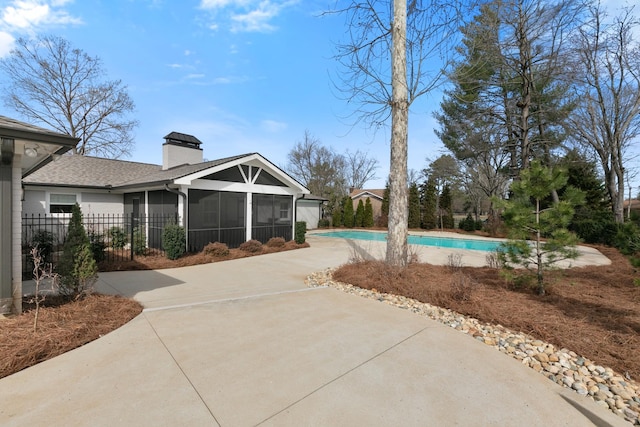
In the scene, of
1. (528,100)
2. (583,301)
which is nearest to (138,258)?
(583,301)

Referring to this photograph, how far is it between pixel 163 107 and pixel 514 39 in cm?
1720

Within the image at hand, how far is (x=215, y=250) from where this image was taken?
903 centimetres

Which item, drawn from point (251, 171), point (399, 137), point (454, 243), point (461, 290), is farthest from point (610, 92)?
point (251, 171)

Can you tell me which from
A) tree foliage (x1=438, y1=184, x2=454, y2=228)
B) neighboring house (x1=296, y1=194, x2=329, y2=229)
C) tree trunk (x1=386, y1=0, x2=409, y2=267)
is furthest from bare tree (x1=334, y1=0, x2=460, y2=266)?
tree foliage (x1=438, y1=184, x2=454, y2=228)

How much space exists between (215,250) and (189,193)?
2.13m

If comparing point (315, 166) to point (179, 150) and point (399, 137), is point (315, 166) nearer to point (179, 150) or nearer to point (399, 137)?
point (179, 150)

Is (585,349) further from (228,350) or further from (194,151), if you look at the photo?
(194,151)

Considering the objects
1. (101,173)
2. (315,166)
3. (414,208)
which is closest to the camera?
(101,173)

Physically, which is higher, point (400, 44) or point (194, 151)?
point (400, 44)

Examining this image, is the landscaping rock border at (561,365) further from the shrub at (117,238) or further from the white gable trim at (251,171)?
the shrub at (117,238)

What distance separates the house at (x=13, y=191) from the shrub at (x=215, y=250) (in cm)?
534

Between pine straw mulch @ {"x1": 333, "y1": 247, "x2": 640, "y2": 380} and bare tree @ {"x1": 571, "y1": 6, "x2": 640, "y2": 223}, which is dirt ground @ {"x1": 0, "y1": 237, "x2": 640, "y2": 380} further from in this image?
bare tree @ {"x1": 571, "y1": 6, "x2": 640, "y2": 223}

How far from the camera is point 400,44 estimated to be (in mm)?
6590

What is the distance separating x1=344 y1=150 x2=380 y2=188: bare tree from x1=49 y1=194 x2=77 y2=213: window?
28.6m
